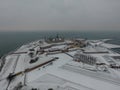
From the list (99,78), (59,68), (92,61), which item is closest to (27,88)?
(59,68)

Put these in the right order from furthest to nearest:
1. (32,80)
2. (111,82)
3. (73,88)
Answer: (32,80) < (111,82) < (73,88)

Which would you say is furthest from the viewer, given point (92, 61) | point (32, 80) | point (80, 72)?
point (92, 61)

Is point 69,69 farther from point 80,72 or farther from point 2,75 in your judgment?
point 2,75

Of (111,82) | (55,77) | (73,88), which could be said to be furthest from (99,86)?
(55,77)

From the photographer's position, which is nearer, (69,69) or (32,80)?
(32,80)

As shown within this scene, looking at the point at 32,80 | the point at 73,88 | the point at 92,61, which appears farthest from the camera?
the point at 92,61

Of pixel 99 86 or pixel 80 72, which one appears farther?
pixel 80 72

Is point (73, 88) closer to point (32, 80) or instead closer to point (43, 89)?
point (43, 89)

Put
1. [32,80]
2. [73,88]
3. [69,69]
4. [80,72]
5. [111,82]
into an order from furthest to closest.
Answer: [69,69] → [80,72] → [32,80] → [111,82] → [73,88]
